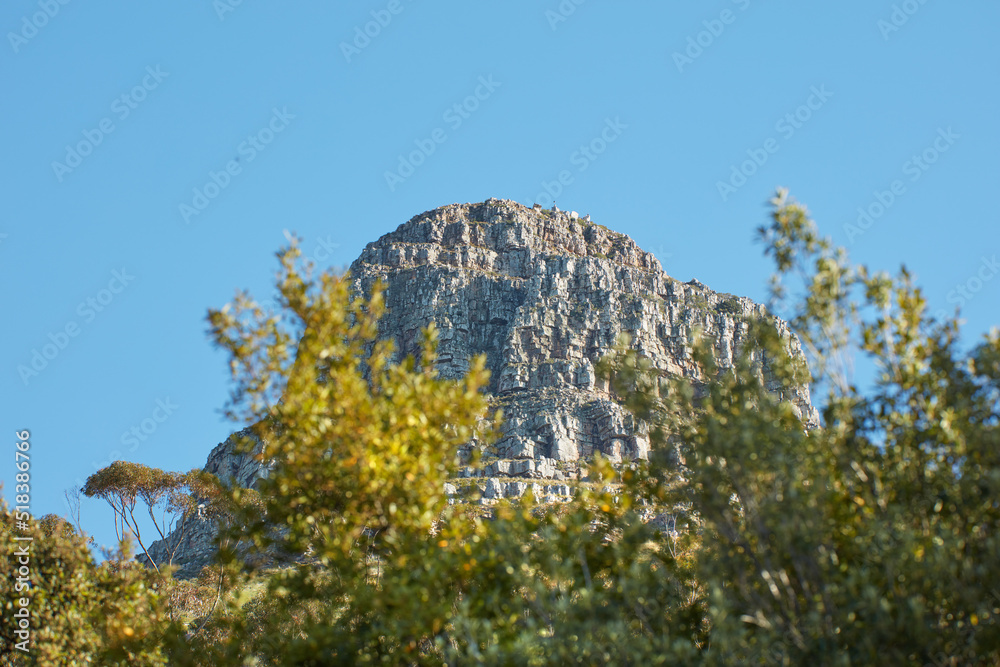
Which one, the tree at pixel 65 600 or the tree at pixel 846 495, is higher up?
the tree at pixel 65 600

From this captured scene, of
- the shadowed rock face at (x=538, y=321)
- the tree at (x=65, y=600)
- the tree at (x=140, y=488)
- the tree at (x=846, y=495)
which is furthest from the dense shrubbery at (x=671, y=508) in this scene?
the shadowed rock face at (x=538, y=321)

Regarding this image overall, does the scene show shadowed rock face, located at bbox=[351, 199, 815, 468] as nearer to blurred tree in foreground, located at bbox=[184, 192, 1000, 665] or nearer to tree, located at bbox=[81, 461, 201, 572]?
tree, located at bbox=[81, 461, 201, 572]

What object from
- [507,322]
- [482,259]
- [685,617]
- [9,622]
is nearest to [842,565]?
[685,617]

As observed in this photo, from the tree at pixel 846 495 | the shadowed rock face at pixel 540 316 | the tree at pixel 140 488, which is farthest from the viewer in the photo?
the shadowed rock face at pixel 540 316

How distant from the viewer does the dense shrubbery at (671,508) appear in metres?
7.43

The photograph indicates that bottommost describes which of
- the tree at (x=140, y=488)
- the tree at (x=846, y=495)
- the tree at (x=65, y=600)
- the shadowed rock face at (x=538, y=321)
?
the tree at (x=846, y=495)

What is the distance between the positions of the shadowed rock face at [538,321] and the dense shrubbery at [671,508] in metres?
122

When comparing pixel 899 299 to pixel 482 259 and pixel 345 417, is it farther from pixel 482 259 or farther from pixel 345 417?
pixel 482 259

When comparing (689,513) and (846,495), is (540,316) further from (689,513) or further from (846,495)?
(846,495)

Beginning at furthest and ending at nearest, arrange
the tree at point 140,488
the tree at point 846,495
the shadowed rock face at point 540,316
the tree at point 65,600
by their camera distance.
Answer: the shadowed rock face at point 540,316, the tree at point 140,488, the tree at point 65,600, the tree at point 846,495

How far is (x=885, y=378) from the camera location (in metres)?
9.10

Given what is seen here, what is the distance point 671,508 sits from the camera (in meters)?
10.6

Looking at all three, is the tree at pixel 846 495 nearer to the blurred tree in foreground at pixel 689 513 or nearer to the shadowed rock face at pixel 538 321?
the blurred tree in foreground at pixel 689 513

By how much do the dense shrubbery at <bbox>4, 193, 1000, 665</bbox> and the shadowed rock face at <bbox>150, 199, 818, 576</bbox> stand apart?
12172cm
